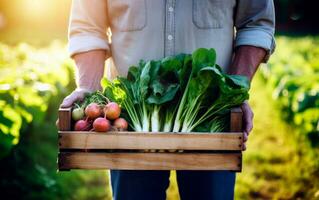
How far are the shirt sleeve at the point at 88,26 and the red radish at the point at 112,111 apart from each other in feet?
2.11

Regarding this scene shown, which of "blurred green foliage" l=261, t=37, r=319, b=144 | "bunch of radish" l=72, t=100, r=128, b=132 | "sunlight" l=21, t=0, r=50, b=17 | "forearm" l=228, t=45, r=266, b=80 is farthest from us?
"sunlight" l=21, t=0, r=50, b=17

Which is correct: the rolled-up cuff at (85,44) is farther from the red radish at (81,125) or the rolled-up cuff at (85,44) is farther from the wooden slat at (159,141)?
the wooden slat at (159,141)

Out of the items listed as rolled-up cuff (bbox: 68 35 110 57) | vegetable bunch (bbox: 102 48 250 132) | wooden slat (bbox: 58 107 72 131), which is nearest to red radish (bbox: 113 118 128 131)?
vegetable bunch (bbox: 102 48 250 132)

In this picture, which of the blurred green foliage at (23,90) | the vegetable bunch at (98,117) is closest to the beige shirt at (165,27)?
the vegetable bunch at (98,117)

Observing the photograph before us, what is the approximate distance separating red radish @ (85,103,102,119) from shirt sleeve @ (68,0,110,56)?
0.60 m

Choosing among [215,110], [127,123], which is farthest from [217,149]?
[127,123]

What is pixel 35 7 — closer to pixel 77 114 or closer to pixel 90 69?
pixel 90 69

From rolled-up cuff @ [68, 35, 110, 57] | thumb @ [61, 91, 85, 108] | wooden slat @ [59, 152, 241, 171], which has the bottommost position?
wooden slat @ [59, 152, 241, 171]

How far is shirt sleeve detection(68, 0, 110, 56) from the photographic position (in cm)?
350

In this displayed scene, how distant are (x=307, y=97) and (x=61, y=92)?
386 cm

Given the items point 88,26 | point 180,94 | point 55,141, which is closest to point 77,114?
point 180,94

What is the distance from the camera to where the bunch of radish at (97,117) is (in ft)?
9.53

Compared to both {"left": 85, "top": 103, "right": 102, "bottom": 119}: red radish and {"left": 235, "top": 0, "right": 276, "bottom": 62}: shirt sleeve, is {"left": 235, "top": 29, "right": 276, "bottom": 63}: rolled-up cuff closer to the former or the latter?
{"left": 235, "top": 0, "right": 276, "bottom": 62}: shirt sleeve

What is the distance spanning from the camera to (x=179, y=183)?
11.2 ft
